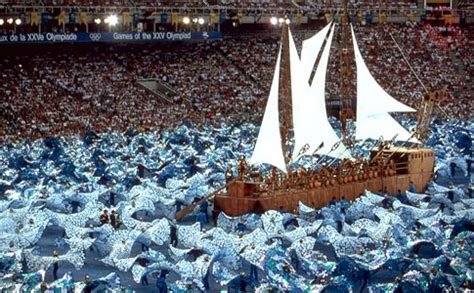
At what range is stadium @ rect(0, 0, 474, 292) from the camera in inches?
1031

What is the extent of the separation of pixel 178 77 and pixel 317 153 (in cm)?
3218

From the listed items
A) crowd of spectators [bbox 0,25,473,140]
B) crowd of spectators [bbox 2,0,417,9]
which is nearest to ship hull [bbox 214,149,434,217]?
crowd of spectators [bbox 0,25,473,140]

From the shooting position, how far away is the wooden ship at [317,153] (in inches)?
1412

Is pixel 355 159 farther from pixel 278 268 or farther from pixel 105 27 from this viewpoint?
pixel 105 27

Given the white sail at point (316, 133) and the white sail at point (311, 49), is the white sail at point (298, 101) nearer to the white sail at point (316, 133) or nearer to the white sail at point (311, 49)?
the white sail at point (316, 133)

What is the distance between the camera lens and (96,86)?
225ft

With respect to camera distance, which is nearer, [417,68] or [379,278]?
[379,278]

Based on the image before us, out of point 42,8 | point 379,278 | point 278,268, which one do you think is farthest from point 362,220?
point 42,8

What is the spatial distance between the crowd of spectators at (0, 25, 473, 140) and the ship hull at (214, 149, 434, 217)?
938 inches

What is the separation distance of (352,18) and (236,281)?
59.1 metres

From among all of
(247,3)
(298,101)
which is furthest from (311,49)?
(247,3)

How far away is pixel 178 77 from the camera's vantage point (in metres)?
72.9

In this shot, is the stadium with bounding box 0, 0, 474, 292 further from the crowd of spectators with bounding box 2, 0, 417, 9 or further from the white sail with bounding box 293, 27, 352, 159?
the crowd of spectators with bounding box 2, 0, 417, 9

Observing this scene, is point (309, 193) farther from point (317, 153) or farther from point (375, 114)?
point (375, 114)
